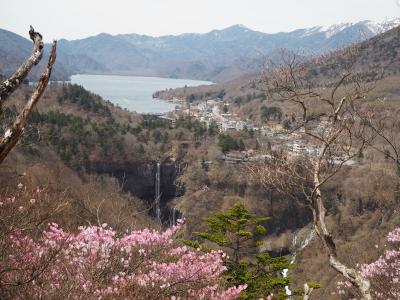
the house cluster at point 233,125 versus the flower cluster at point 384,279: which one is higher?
the flower cluster at point 384,279

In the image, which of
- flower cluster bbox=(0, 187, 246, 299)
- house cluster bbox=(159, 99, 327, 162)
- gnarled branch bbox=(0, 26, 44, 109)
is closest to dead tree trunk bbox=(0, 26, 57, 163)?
gnarled branch bbox=(0, 26, 44, 109)

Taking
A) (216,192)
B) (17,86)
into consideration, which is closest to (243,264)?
(17,86)

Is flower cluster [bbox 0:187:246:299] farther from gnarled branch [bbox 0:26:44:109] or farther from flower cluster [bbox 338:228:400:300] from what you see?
Result: flower cluster [bbox 338:228:400:300]

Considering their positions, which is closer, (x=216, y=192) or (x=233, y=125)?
(x=216, y=192)

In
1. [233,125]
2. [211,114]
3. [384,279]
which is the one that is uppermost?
[384,279]

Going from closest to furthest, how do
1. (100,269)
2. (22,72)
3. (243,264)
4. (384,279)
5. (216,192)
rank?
(22,72) → (100,269) → (384,279) → (243,264) → (216,192)

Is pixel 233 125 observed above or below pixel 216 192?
above

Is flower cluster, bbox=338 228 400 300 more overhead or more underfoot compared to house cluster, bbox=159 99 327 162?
more overhead

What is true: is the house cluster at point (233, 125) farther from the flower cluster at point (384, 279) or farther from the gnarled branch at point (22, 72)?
the gnarled branch at point (22, 72)

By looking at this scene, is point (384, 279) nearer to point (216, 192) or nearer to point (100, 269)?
point (100, 269)

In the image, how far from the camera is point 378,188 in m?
64.2

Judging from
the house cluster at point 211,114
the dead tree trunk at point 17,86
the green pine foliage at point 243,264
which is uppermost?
the dead tree trunk at point 17,86

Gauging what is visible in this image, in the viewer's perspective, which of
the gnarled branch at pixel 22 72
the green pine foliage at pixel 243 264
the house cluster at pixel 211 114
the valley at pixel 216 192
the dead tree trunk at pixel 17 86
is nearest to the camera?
the dead tree trunk at pixel 17 86

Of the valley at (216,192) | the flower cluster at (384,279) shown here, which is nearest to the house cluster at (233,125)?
the valley at (216,192)
